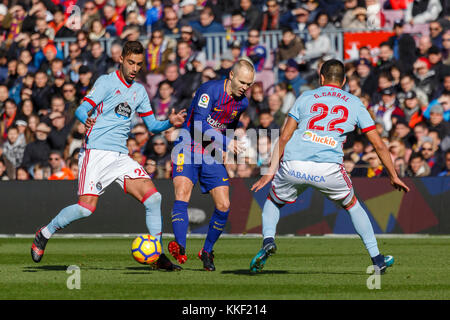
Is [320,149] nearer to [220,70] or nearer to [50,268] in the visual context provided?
[50,268]

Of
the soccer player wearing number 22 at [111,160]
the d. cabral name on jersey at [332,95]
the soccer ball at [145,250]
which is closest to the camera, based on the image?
the d. cabral name on jersey at [332,95]

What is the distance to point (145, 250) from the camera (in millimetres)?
10648

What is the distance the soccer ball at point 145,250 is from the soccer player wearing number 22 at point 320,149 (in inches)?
46.0

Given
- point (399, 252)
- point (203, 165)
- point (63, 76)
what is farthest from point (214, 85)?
point (63, 76)

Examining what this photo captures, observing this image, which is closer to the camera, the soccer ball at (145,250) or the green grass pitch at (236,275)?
the green grass pitch at (236,275)

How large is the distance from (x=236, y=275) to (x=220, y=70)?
10.7 meters

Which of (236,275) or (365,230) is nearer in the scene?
(365,230)

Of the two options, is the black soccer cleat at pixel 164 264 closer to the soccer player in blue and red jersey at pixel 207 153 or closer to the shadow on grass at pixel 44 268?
the soccer player in blue and red jersey at pixel 207 153

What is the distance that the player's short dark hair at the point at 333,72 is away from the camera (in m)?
10.3

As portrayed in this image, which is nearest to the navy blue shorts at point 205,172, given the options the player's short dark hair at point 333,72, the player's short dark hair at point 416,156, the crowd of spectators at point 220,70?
the player's short dark hair at point 333,72

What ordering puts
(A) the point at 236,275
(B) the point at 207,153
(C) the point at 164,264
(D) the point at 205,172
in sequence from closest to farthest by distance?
(A) the point at 236,275, (C) the point at 164,264, (D) the point at 205,172, (B) the point at 207,153

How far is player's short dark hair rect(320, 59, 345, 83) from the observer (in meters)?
10.3

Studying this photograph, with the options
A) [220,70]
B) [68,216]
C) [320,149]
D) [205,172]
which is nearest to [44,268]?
[68,216]

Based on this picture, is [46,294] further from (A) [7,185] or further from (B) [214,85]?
(A) [7,185]
